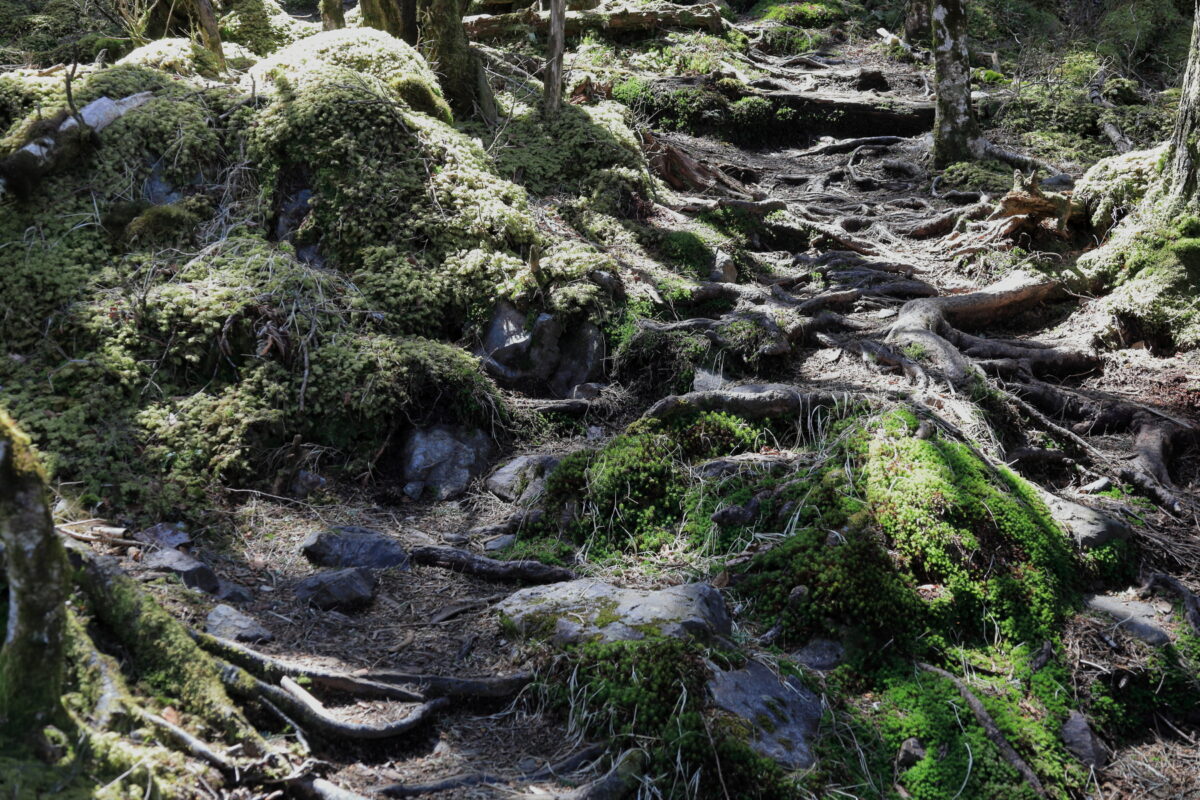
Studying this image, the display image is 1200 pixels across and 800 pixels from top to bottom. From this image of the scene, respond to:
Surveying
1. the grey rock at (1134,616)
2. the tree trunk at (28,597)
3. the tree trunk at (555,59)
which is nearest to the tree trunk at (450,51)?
the tree trunk at (555,59)

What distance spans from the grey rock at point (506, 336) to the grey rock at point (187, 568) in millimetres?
2942

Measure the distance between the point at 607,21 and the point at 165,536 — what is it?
12.7 m

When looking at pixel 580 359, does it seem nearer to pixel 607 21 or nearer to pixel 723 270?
pixel 723 270

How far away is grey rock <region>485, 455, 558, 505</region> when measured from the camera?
5.70 meters

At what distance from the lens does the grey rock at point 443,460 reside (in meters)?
5.96

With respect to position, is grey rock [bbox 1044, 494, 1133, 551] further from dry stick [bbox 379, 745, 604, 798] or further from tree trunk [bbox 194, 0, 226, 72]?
tree trunk [bbox 194, 0, 226, 72]

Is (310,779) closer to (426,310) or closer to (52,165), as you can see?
(426,310)

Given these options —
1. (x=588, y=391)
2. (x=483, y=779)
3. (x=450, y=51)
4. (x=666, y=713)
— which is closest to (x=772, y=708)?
(x=666, y=713)

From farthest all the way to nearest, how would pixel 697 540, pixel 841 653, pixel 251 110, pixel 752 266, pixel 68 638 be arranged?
pixel 752 266 < pixel 251 110 < pixel 697 540 < pixel 841 653 < pixel 68 638

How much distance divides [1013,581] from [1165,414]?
2.69 m

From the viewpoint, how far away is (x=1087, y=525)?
16.8 ft

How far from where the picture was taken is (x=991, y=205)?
387 inches

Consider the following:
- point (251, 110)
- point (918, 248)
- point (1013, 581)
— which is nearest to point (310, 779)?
point (1013, 581)

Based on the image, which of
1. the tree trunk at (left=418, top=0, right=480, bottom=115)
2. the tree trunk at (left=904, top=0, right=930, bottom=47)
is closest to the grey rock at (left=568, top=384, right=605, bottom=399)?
the tree trunk at (left=418, top=0, right=480, bottom=115)
